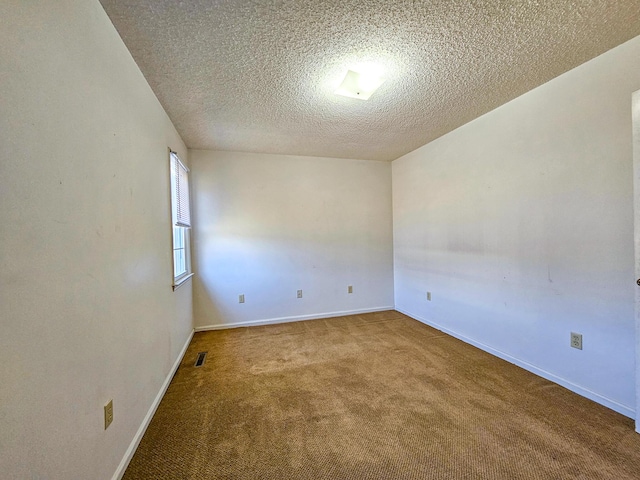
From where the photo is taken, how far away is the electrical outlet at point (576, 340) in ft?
6.36

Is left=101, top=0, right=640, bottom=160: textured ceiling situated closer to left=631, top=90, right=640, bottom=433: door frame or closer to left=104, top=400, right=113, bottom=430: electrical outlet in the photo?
left=631, top=90, right=640, bottom=433: door frame

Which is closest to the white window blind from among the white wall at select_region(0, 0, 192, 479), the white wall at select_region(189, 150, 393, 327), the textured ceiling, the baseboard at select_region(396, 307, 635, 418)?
the white wall at select_region(189, 150, 393, 327)

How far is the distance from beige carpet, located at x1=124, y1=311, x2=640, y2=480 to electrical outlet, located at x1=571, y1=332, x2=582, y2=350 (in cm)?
34

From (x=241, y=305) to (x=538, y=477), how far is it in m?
3.12

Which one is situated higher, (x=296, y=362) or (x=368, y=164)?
(x=368, y=164)

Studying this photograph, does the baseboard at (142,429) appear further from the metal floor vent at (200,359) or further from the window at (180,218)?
the window at (180,218)

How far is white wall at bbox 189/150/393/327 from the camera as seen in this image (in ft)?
11.4

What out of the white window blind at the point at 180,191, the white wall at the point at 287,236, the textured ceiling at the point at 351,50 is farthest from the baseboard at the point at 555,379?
the white window blind at the point at 180,191

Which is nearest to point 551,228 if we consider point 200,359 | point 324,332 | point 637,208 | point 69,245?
point 637,208

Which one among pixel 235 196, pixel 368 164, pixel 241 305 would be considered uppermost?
pixel 368 164

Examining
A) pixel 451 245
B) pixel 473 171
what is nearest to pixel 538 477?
pixel 451 245

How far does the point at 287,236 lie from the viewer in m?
3.76

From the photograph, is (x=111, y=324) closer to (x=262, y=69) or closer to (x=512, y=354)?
(x=262, y=69)

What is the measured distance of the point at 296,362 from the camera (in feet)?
8.32
